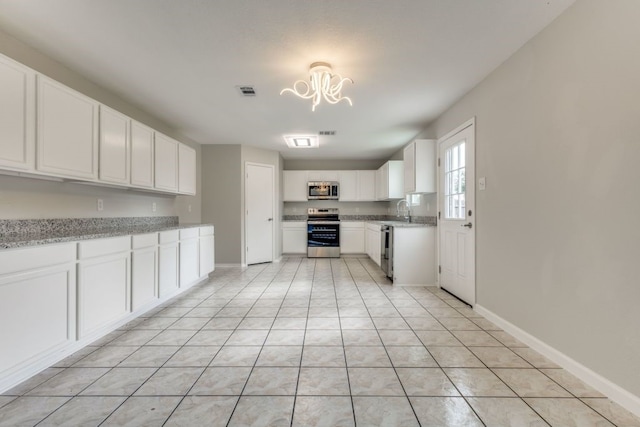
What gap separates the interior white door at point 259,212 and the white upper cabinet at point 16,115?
3.60 meters

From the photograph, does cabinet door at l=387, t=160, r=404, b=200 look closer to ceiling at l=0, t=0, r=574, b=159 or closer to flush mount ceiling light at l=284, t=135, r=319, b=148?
flush mount ceiling light at l=284, t=135, r=319, b=148

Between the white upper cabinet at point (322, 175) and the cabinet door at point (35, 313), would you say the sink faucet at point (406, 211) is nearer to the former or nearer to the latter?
the white upper cabinet at point (322, 175)

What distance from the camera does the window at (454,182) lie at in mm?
3293

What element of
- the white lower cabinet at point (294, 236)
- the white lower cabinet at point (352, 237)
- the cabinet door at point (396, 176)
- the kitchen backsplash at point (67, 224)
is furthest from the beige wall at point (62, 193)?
the cabinet door at point (396, 176)

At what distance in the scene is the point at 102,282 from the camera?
2.26m

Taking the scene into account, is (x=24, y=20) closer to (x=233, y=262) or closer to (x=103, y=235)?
(x=103, y=235)

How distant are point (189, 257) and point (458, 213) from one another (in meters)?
3.40

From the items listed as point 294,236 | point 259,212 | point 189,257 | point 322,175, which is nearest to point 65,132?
point 189,257

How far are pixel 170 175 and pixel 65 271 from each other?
2.02 metres

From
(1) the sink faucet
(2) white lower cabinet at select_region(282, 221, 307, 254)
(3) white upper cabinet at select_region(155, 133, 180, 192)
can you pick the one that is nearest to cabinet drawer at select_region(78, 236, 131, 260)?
(3) white upper cabinet at select_region(155, 133, 180, 192)

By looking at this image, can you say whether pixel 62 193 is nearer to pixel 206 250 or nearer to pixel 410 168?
pixel 206 250

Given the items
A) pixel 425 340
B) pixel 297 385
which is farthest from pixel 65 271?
pixel 425 340

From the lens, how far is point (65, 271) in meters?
1.94

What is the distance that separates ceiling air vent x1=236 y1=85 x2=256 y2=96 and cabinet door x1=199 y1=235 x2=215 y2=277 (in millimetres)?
2084
